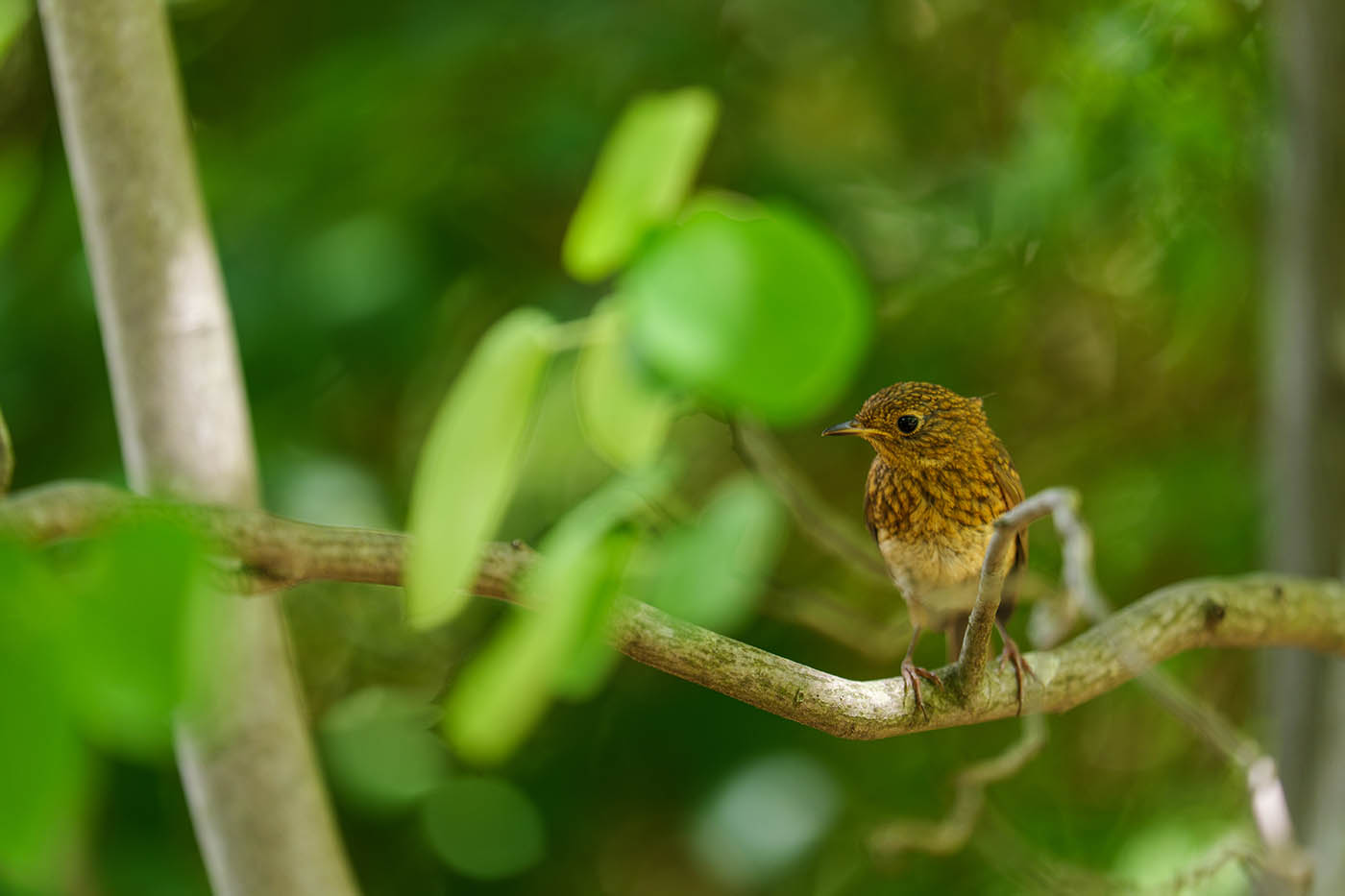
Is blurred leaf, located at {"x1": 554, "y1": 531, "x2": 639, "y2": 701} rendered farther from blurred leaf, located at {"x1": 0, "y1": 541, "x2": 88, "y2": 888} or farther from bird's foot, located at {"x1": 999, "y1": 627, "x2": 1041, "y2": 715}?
bird's foot, located at {"x1": 999, "y1": 627, "x2": 1041, "y2": 715}

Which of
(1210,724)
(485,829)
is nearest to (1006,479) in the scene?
(1210,724)

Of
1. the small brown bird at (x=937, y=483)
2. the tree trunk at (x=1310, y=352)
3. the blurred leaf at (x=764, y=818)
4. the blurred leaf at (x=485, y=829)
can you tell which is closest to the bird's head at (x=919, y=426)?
the small brown bird at (x=937, y=483)

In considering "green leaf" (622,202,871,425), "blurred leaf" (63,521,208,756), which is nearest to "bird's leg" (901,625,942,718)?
"green leaf" (622,202,871,425)

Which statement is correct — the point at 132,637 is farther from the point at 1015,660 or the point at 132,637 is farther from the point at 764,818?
the point at 764,818

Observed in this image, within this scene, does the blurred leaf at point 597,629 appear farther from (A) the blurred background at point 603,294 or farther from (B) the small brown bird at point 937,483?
(A) the blurred background at point 603,294

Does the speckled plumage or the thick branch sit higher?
the speckled plumage

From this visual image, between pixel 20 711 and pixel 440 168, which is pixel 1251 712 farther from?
pixel 20 711
